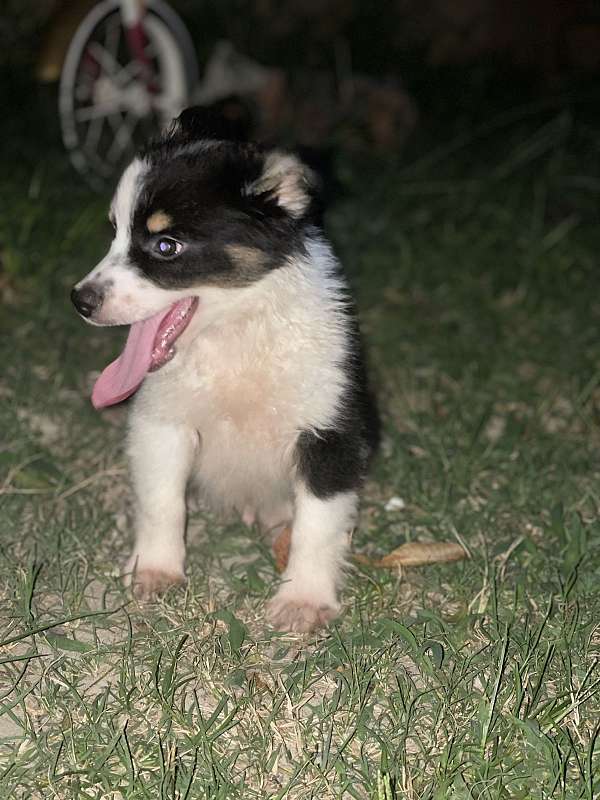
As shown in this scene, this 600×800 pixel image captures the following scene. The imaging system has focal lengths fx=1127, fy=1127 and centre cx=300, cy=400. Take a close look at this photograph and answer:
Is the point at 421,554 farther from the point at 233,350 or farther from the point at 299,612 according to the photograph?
the point at 233,350

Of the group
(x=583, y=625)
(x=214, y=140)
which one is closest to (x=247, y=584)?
(x=583, y=625)

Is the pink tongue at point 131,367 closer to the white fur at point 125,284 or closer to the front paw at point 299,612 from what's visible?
the white fur at point 125,284

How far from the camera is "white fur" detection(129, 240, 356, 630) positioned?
3.28 m

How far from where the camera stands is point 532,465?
434cm

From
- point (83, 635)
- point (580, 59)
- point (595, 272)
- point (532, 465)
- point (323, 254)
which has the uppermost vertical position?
point (323, 254)

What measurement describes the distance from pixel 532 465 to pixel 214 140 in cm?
186

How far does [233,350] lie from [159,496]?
522 mm

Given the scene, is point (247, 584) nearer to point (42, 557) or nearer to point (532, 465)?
point (42, 557)

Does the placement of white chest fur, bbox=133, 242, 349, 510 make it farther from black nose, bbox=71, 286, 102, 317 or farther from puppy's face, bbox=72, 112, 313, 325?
black nose, bbox=71, 286, 102, 317

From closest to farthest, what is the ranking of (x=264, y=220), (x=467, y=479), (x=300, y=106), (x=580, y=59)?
(x=264, y=220) → (x=467, y=479) → (x=300, y=106) → (x=580, y=59)

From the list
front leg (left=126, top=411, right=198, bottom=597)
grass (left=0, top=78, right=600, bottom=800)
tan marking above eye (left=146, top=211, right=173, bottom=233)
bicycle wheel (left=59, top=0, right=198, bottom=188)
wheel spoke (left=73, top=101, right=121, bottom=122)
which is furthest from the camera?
wheel spoke (left=73, top=101, right=121, bottom=122)

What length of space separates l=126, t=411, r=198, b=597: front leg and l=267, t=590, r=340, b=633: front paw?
0.33m

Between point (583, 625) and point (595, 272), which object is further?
point (595, 272)

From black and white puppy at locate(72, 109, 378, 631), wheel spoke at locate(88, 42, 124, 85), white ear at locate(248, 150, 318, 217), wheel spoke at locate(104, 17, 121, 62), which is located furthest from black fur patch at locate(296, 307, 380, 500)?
wheel spoke at locate(104, 17, 121, 62)
